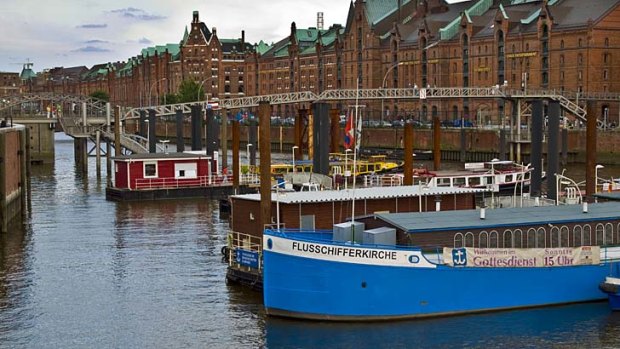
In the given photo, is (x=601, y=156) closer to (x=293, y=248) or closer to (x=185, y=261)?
(x=185, y=261)

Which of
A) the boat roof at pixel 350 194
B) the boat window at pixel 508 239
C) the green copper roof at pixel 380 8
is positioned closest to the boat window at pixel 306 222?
the boat roof at pixel 350 194

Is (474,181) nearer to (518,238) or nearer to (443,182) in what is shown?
(443,182)

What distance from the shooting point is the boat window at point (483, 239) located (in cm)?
3703

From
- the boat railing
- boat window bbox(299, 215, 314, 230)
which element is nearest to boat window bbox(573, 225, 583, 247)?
boat window bbox(299, 215, 314, 230)

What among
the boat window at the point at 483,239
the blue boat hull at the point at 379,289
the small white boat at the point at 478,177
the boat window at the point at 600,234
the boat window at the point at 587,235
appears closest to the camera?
the blue boat hull at the point at 379,289

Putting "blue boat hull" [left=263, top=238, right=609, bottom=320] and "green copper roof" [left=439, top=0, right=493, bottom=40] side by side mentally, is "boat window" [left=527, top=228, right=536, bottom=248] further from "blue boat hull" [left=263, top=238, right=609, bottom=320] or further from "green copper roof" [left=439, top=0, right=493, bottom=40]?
"green copper roof" [left=439, top=0, right=493, bottom=40]

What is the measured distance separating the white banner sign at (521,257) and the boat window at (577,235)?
0.59 m

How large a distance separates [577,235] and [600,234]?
1119 millimetres

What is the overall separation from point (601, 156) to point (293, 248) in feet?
267

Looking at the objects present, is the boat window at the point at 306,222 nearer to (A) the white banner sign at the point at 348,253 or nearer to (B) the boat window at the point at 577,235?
(A) the white banner sign at the point at 348,253

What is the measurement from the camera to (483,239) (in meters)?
37.1

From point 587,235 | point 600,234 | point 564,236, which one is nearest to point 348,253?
point 564,236

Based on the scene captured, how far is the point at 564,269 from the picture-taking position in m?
38.0

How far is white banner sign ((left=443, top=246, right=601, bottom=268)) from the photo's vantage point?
3600 centimetres
